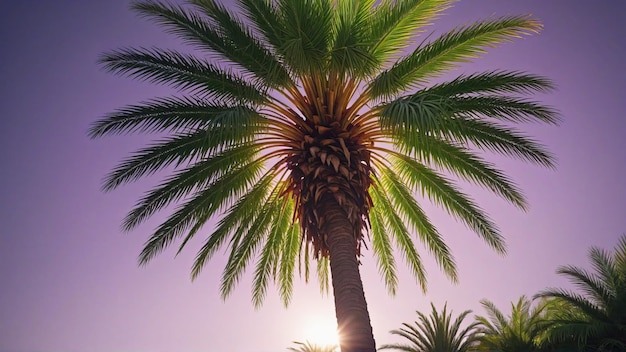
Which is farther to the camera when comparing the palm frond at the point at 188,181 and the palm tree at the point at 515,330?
the palm tree at the point at 515,330

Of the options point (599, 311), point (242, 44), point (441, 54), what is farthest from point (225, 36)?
point (599, 311)

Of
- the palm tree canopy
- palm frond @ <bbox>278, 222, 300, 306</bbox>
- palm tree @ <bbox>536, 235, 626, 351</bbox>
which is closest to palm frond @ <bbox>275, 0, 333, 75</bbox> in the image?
the palm tree canopy

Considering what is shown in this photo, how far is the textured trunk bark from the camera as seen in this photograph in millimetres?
8016

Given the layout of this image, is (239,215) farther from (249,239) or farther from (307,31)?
(307,31)

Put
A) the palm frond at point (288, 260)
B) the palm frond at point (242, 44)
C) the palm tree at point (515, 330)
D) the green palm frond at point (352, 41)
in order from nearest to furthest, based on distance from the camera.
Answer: the green palm frond at point (352, 41)
the palm frond at point (242, 44)
the palm frond at point (288, 260)
the palm tree at point (515, 330)

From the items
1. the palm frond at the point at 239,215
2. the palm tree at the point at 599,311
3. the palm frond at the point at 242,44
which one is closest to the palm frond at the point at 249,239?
the palm frond at the point at 239,215

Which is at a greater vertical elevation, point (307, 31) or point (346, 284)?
point (307, 31)

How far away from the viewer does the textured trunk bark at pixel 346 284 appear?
8.02m

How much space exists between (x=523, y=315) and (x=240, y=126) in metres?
23.5

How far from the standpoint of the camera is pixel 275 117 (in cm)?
1034

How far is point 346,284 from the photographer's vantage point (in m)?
8.52

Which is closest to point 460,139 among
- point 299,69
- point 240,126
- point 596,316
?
point 299,69

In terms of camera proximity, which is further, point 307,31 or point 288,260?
point 288,260

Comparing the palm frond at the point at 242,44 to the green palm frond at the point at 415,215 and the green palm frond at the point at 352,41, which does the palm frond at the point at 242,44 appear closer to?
the green palm frond at the point at 352,41
